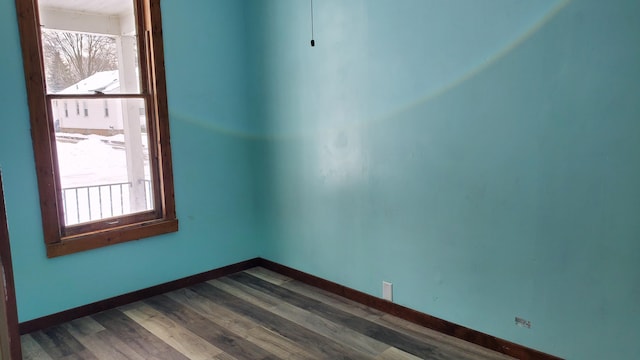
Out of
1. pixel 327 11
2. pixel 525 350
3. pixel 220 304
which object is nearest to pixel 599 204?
pixel 525 350

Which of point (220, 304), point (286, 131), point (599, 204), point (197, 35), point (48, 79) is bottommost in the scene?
point (220, 304)

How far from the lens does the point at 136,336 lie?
2.93 metres

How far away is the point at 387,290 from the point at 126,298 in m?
1.96

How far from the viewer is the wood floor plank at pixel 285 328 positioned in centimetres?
267

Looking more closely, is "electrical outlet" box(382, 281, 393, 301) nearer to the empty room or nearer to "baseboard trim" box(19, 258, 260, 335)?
the empty room

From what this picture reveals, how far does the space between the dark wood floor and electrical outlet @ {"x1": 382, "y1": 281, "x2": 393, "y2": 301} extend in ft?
0.41

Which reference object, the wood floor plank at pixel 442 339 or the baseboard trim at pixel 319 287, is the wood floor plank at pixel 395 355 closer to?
the wood floor plank at pixel 442 339

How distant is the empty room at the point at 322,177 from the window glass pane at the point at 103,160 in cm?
1

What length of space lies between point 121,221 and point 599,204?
3096mm

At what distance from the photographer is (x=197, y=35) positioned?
365 centimetres

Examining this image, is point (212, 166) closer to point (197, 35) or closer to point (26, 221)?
point (197, 35)

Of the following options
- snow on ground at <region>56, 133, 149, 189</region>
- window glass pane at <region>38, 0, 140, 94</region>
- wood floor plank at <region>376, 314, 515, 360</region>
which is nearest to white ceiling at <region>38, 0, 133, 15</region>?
window glass pane at <region>38, 0, 140, 94</region>

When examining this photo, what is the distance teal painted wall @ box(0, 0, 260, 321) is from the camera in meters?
2.87

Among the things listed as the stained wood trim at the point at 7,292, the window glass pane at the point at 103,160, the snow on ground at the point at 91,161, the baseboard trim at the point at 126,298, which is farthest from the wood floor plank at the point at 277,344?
the stained wood trim at the point at 7,292
